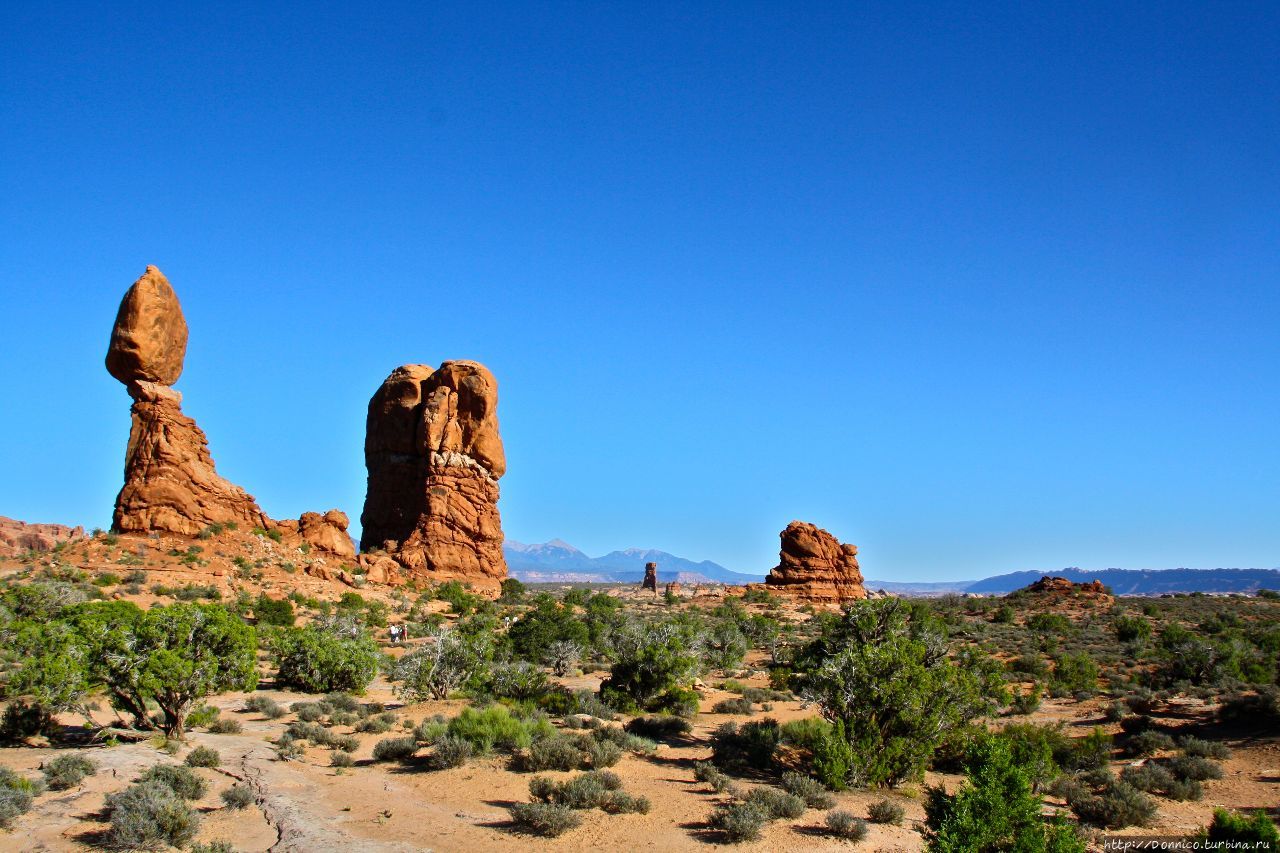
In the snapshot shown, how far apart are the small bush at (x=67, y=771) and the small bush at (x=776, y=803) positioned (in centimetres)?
1012

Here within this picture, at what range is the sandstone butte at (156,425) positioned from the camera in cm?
3559

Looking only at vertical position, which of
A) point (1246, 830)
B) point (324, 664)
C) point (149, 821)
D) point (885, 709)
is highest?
point (885, 709)

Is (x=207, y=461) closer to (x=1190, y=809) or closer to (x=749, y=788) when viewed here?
(x=749, y=788)

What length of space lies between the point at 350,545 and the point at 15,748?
32.3 m

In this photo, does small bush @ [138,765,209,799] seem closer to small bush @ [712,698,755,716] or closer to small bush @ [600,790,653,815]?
small bush @ [600,790,653,815]

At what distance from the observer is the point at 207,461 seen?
38.7 meters

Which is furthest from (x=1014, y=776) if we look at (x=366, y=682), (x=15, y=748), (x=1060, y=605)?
(x=1060, y=605)

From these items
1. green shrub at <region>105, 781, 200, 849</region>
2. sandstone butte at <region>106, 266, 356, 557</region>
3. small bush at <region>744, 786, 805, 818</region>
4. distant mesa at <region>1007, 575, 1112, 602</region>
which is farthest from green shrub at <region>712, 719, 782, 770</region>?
distant mesa at <region>1007, 575, 1112, 602</region>

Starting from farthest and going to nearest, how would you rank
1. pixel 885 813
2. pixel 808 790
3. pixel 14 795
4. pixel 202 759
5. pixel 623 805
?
1. pixel 202 759
2. pixel 808 790
3. pixel 623 805
4. pixel 885 813
5. pixel 14 795

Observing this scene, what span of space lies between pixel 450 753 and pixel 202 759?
4.13m

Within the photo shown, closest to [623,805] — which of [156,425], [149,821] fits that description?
[149,821]

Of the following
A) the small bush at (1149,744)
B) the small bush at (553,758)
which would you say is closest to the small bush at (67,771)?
the small bush at (553,758)

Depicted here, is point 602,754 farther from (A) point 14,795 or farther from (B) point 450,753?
(A) point 14,795

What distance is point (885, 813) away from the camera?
11.2m
